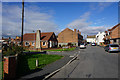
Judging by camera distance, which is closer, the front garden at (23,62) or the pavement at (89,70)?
the pavement at (89,70)

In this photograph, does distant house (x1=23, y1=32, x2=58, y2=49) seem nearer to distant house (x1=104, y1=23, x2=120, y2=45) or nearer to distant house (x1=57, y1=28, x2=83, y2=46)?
distant house (x1=57, y1=28, x2=83, y2=46)

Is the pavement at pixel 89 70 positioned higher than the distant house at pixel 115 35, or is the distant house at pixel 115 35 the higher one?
the distant house at pixel 115 35

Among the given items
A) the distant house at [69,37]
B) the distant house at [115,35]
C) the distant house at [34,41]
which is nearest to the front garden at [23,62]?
the distant house at [34,41]

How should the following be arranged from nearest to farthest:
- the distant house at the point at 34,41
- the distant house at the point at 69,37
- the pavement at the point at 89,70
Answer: the pavement at the point at 89,70, the distant house at the point at 34,41, the distant house at the point at 69,37

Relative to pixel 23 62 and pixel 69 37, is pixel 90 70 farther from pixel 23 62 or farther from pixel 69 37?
pixel 69 37

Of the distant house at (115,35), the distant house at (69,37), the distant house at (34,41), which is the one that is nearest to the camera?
the distant house at (115,35)

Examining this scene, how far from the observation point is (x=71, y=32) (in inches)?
1955

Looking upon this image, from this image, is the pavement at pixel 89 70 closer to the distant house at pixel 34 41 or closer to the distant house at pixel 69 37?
the distant house at pixel 34 41

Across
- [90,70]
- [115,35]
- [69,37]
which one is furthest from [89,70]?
[69,37]

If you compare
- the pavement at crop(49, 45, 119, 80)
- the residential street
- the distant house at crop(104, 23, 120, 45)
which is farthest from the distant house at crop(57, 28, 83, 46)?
the pavement at crop(49, 45, 119, 80)

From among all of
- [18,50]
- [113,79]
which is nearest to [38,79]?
[113,79]

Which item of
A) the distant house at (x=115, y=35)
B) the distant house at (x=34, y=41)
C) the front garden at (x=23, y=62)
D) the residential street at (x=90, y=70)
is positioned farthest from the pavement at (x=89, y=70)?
the distant house at (x=115, y=35)

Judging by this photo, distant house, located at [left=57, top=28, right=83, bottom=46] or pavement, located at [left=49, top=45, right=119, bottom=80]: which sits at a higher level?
distant house, located at [left=57, top=28, right=83, bottom=46]

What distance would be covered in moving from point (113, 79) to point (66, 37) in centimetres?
4545
